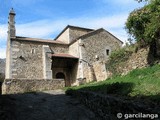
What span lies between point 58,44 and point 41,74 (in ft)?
13.9

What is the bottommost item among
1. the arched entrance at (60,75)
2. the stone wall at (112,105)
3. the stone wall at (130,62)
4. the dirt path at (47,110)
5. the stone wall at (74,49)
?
the dirt path at (47,110)

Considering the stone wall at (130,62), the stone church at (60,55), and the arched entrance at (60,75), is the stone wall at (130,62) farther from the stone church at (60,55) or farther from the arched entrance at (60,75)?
the arched entrance at (60,75)

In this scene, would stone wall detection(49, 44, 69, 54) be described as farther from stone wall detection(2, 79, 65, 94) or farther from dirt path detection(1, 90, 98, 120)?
dirt path detection(1, 90, 98, 120)

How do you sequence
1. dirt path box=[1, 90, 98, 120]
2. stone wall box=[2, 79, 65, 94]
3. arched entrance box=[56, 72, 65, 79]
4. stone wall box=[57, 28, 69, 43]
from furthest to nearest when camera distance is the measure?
stone wall box=[57, 28, 69, 43]
arched entrance box=[56, 72, 65, 79]
stone wall box=[2, 79, 65, 94]
dirt path box=[1, 90, 98, 120]

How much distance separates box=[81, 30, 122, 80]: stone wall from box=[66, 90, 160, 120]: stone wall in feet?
42.2

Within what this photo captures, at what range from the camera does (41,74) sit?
2520 cm

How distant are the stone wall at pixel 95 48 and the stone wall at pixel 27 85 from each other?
5197 mm

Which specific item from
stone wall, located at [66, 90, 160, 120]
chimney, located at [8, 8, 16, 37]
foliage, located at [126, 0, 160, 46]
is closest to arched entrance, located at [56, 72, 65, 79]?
chimney, located at [8, 8, 16, 37]

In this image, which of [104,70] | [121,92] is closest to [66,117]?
[121,92]

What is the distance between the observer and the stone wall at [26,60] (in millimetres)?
23984

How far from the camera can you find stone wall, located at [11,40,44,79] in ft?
78.7

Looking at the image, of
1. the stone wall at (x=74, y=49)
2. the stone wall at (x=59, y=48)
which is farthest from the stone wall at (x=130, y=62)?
the stone wall at (x=59, y=48)

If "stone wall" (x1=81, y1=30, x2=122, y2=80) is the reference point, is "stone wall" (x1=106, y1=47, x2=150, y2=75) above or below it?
below

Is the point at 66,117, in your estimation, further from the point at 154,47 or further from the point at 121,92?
the point at 154,47
